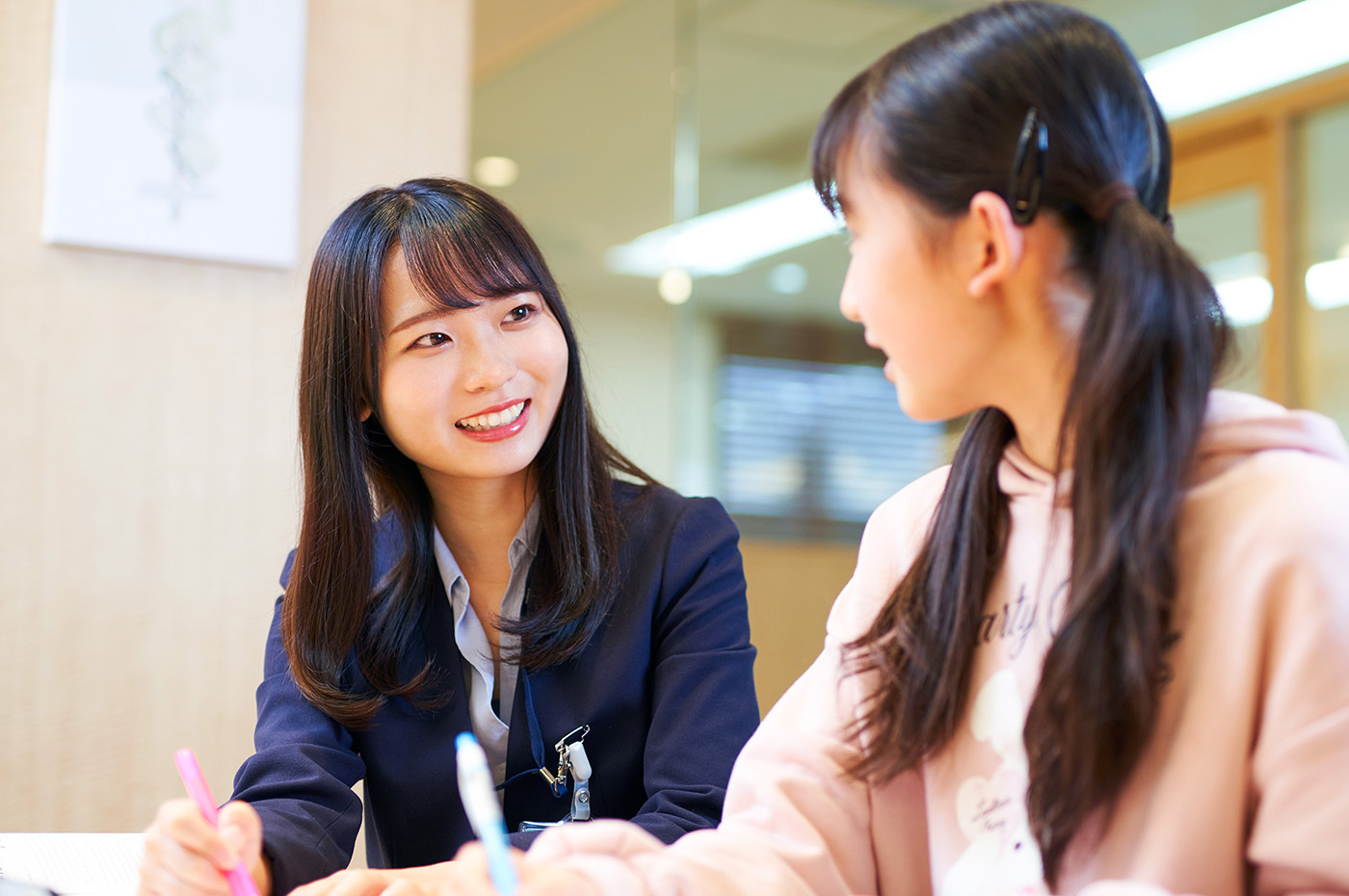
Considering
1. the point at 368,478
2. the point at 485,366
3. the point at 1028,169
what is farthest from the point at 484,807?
the point at 368,478

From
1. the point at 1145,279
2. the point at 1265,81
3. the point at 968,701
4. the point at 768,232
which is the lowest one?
the point at 968,701

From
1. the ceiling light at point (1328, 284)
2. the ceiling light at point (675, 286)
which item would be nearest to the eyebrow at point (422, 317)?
the ceiling light at point (675, 286)

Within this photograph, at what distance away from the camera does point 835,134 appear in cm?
90

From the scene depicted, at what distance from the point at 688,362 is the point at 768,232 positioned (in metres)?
→ 0.51

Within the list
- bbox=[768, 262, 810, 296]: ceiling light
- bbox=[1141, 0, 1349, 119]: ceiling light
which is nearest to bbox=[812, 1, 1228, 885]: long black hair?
bbox=[1141, 0, 1349, 119]: ceiling light

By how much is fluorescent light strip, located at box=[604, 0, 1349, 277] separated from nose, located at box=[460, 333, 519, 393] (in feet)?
8.60

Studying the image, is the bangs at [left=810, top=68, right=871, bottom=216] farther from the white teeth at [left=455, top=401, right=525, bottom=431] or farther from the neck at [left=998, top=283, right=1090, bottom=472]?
the white teeth at [left=455, top=401, right=525, bottom=431]

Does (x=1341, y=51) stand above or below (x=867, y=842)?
above

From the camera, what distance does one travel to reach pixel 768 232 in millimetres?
4164

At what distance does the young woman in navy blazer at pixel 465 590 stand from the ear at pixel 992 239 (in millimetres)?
667

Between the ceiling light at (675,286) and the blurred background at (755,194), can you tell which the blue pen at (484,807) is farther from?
the ceiling light at (675,286)

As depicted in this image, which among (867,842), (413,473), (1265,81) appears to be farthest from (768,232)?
(867,842)

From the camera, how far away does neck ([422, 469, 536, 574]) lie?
1.51m

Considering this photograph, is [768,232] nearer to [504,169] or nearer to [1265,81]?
[504,169]
